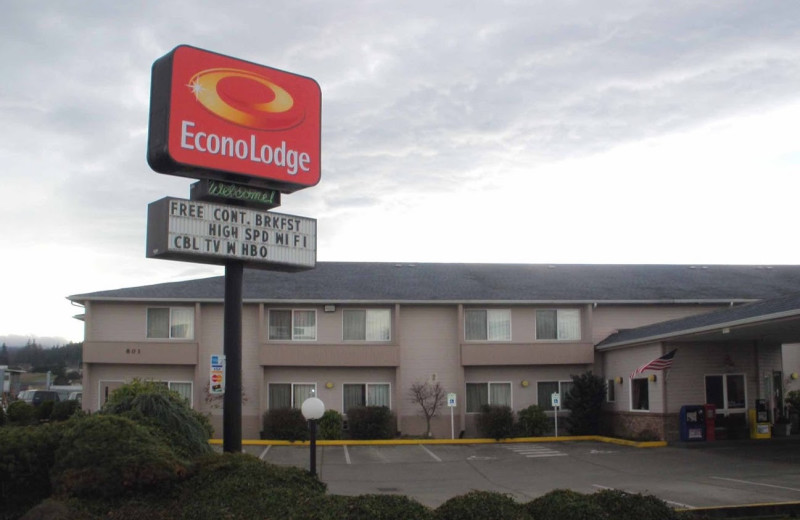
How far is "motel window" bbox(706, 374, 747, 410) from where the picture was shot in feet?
87.3

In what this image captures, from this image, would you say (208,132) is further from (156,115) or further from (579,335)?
(579,335)

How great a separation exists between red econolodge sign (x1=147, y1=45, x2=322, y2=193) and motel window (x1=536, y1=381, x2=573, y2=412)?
1781cm

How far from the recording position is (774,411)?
27984mm

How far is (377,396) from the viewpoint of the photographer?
29969mm

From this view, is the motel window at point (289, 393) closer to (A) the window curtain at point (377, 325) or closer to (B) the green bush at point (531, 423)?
(A) the window curtain at point (377, 325)

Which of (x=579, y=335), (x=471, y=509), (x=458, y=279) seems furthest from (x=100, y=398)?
(x=471, y=509)

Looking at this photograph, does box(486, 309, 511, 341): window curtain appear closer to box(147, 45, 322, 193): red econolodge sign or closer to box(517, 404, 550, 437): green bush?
box(517, 404, 550, 437): green bush

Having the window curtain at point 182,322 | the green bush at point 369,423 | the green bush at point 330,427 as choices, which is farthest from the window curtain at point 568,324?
the window curtain at point 182,322

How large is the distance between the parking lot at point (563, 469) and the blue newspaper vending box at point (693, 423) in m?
0.52

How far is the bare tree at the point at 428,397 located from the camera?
2950cm

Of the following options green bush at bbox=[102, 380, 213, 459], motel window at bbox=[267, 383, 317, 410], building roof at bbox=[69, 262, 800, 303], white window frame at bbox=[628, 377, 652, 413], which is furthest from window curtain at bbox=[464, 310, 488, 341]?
green bush at bbox=[102, 380, 213, 459]

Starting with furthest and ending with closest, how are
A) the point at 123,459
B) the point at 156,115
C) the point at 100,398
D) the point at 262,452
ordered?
the point at 100,398, the point at 262,452, the point at 156,115, the point at 123,459

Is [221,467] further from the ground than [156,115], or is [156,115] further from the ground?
[156,115]

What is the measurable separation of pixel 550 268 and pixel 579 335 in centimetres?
511
